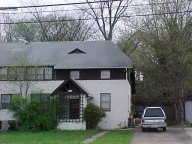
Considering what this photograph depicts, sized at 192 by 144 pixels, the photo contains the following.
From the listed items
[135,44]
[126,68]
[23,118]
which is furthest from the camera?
[135,44]

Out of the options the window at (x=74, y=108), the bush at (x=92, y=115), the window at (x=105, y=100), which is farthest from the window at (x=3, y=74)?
the window at (x=105, y=100)

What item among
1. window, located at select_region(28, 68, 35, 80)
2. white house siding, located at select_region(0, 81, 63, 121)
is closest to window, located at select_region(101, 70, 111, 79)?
white house siding, located at select_region(0, 81, 63, 121)

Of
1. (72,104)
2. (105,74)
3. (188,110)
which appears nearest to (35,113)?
(72,104)

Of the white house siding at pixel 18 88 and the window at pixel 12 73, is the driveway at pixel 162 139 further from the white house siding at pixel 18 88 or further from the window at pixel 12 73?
the window at pixel 12 73

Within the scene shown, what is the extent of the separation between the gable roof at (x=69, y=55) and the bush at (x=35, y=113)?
5406 mm

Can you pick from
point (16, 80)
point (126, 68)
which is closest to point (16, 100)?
point (16, 80)

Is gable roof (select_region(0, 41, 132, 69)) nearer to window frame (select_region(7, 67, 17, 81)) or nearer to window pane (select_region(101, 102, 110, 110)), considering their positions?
window frame (select_region(7, 67, 17, 81))

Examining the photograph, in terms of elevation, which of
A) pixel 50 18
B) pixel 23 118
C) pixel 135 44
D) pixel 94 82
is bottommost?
pixel 23 118

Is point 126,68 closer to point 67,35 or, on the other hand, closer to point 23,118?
point 23,118

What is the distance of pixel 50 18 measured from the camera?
204 ft

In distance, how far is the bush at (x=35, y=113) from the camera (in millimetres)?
36625

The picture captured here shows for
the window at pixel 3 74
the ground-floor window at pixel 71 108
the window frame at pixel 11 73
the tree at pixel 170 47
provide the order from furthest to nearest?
the tree at pixel 170 47 < the window at pixel 3 74 < the window frame at pixel 11 73 < the ground-floor window at pixel 71 108

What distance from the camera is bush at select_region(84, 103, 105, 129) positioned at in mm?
38562

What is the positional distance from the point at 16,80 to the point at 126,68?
404 inches
